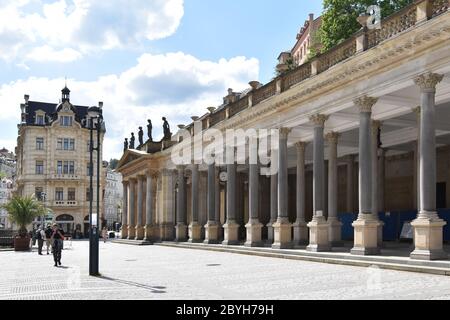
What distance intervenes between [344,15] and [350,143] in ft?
39.3

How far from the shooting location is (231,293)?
1200cm

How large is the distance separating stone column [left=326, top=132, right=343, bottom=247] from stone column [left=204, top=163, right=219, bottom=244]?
9.38 metres

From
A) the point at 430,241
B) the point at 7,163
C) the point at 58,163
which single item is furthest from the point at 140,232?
the point at 7,163

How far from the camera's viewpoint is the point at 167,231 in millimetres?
45969

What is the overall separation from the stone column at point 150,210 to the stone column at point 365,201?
92.5 feet

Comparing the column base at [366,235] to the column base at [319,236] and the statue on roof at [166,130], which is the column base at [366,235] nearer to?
the column base at [319,236]

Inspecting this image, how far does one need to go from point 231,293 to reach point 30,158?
74.7 meters

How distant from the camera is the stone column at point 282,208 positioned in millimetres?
26547

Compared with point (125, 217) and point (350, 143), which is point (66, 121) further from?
point (350, 143)

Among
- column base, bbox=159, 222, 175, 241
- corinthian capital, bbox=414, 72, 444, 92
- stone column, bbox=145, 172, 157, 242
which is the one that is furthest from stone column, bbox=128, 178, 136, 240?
corinthian capital, bbox=414, 72, 444, 92

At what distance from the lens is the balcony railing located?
17547 mm

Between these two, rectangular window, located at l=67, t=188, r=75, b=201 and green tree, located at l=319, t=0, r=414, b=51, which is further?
rectangular window, located at l=67, t=188, r=75, b=201

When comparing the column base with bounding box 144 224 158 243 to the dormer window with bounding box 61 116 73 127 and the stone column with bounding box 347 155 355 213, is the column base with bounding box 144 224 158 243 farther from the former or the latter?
the dormer window with bounding box 61 116 73 127
